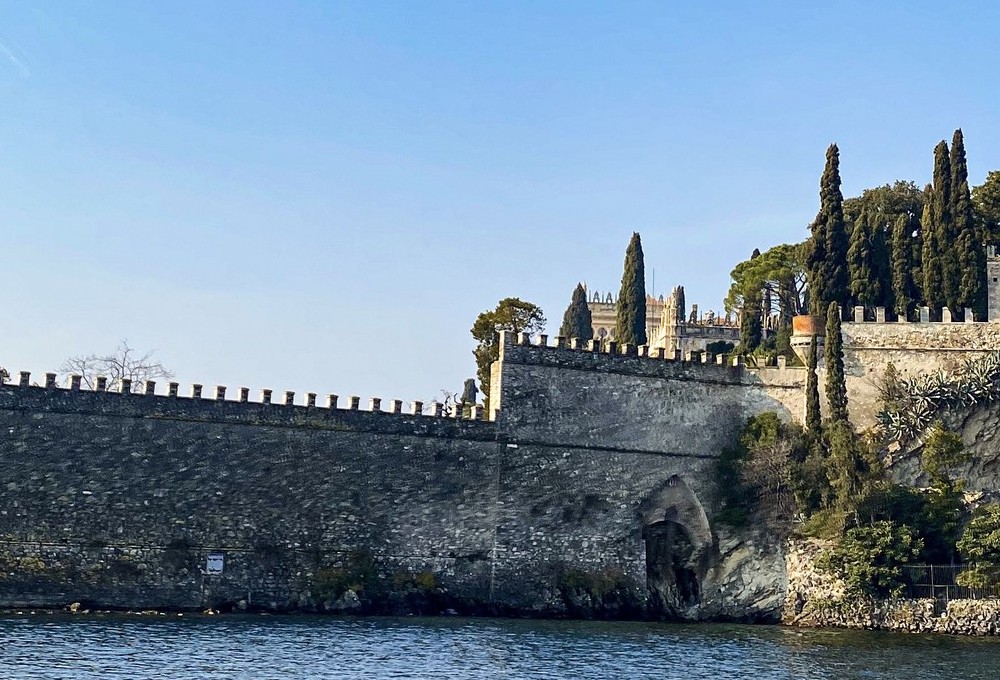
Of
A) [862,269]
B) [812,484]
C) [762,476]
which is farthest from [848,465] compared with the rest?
[862,269]

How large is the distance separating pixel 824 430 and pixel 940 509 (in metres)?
4.71

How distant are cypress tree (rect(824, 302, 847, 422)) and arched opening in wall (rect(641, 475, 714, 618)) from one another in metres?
5.69

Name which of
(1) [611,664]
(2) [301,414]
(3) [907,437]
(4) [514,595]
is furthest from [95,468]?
(3) [907,437]

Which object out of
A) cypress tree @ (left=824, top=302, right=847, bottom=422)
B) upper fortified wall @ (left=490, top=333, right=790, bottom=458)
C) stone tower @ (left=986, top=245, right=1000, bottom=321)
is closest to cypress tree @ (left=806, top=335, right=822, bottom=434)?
cypress tree @ (left=824, top=302, right=847, bottom=422)

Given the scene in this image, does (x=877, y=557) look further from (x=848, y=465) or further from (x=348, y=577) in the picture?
(x=348, y=577)

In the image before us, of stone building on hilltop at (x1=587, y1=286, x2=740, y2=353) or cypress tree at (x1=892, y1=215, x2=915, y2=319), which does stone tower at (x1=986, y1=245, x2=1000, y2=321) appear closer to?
cypress tree at (x1=892, y1=215, x2=915, y2=319)

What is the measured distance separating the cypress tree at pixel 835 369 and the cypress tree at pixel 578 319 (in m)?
25.8

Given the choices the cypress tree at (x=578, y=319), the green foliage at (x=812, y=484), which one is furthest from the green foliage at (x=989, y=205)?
the cypress tree at (x=578, y=319)

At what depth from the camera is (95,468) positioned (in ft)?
135

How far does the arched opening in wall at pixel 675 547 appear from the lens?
46.5 meters

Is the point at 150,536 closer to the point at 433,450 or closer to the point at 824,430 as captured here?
the point at 433,450

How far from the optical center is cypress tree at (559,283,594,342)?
242 feet

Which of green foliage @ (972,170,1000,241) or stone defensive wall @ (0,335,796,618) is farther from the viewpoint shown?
green foliage @ (972,170,1000,241)

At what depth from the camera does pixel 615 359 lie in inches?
1890
